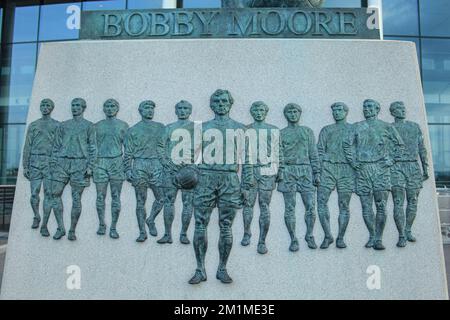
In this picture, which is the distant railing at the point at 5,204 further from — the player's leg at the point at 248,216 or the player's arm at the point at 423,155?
the player's arm at the point at 423,155

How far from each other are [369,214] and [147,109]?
2579 millimetres

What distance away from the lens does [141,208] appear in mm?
4203

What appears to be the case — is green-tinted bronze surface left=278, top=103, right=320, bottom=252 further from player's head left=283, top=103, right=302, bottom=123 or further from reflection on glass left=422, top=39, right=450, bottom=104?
reflection on glass left=422, top=39, right=450, bottom=104

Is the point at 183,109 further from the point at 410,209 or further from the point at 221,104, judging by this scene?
the point at 410,209

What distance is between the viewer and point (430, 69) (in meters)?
15.6

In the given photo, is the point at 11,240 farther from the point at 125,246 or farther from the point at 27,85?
the point at 27,85

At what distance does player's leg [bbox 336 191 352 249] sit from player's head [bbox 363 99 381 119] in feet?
2.82

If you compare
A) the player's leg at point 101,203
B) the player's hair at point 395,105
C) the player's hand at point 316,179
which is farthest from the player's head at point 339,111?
the player's leg at point 101,203

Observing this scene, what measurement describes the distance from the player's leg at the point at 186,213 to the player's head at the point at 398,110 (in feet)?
7.56

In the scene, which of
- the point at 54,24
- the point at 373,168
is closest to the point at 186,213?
the point at 373,168

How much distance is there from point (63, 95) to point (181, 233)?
203cm

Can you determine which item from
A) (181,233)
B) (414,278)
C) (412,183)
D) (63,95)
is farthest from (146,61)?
(414,278)

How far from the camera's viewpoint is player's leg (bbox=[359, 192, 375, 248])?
4133 mm

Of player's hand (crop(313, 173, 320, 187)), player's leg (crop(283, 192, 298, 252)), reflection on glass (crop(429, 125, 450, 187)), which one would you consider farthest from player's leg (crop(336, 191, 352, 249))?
reflection on glass (crop(429, 125, 450, 187))
